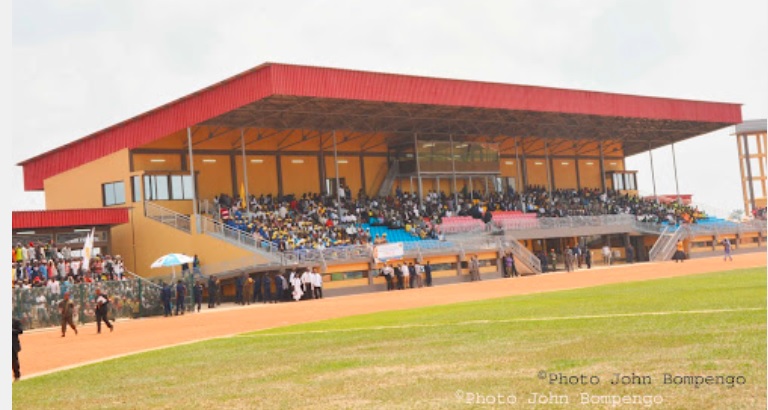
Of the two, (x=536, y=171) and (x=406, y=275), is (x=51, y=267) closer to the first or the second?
(x=406, y=275)

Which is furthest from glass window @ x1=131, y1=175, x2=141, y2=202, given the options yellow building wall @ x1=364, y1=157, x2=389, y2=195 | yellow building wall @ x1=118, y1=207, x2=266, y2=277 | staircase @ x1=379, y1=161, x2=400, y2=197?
staircase @ x1=379, y1=161, x2=400, y2=197

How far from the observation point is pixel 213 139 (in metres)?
57.1

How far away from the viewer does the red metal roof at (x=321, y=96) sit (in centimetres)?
4828

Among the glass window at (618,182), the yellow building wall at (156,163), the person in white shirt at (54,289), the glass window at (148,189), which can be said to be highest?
the yellow building wall at (156,163)

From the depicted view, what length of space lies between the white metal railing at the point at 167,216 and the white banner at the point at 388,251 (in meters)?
9.90

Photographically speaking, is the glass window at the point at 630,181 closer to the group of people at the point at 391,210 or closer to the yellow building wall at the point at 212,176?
the group of people at the point at 391,210

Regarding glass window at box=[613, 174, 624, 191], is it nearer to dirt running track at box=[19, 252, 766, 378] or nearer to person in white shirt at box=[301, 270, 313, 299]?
person in white shirt at box=[301, 270, 313, 299]

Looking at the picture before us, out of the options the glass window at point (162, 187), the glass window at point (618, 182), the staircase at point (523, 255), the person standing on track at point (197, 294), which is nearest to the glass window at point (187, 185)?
the glass window at point (162, 187)

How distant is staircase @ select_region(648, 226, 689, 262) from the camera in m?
64.1

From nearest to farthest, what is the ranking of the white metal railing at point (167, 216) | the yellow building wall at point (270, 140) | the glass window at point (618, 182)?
the white metal railing at point (167, 216)
the yellow building wall at point (270, 140)
the glass window at point (618, 182)

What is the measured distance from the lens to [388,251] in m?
48.6

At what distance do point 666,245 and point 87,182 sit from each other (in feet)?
118

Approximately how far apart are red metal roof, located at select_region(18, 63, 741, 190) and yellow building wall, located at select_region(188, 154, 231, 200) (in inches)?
155

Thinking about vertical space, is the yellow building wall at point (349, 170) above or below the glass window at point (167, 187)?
above
